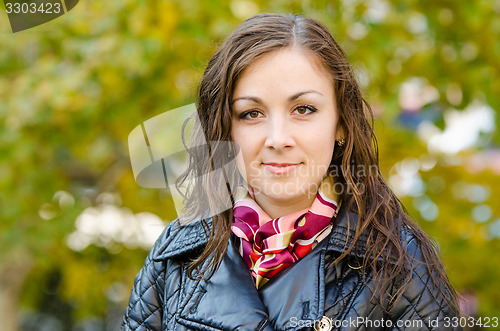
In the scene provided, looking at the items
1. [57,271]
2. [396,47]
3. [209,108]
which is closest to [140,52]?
[209,108]

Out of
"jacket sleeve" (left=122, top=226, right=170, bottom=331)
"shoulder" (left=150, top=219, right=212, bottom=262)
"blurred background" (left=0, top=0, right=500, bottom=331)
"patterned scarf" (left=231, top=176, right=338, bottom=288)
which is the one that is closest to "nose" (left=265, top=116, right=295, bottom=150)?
"patterned scarf" (left=231, top=176, right=338, bottom=288)

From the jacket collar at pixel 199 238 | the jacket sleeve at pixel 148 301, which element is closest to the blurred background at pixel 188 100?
the jacket collar at pixel 199 238

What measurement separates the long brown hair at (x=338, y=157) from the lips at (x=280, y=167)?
7.3 inches

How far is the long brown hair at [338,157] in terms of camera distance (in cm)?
166

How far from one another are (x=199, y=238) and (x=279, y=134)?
1.59 feet

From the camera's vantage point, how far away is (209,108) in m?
1.89

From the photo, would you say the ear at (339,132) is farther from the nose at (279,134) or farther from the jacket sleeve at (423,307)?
the jacket sleeve at (423,307)

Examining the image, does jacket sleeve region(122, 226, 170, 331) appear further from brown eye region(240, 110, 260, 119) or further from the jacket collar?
brown eye region(240, 110, 260, 119)

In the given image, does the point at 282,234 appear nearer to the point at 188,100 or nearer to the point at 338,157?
the point at 338,157

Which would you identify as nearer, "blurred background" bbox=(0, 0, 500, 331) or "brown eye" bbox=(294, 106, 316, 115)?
"brown eye" bbox=(294, 106, 316, 115)

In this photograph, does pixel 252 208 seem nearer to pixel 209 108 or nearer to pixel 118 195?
pixel 209 108

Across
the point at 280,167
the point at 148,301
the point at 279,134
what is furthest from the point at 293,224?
the point at 148,301

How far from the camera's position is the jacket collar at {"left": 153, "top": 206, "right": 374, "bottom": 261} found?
1.69 meters

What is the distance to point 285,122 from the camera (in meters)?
1.66
